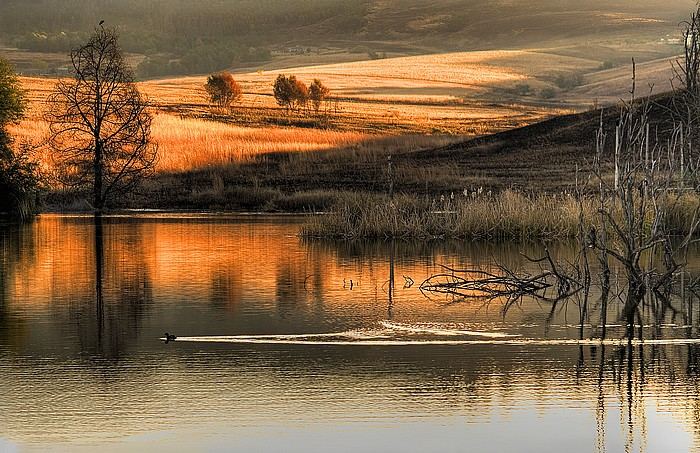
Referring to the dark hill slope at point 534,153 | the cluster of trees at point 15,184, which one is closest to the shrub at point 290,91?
the dark hill slope at point 534,153

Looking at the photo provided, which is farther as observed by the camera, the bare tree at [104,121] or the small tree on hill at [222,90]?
the small tree on hill at [222,90]

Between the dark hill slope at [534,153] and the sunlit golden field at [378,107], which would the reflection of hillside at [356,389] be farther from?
the sunlit golden field at [378,107]

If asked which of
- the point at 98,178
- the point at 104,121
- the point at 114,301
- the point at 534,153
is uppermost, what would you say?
the point at 104,121

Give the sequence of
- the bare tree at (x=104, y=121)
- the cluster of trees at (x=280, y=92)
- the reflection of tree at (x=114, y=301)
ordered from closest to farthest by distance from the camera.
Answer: the reflection of tree at (x=114, y=301) < the bare tree at (x=104, y=121) < the cluster of trees at (x=280, y=92)

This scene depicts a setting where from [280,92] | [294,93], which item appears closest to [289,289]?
[294,93]

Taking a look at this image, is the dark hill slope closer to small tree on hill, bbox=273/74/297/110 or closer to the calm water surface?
the calm water surface

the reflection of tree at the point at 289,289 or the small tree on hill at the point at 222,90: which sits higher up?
the small tree on hill at the point at 222,90

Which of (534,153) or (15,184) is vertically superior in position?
(534,153)

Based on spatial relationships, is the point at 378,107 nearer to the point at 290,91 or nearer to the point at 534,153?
the point at 290,91

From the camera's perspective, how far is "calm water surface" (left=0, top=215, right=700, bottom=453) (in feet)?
27.3

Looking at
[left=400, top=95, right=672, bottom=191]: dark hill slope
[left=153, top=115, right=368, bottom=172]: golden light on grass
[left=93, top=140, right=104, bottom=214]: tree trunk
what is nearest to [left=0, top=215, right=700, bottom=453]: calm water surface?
[left=93, top=140, right=104, bottom=214]: tree trunk

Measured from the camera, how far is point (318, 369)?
10414mm

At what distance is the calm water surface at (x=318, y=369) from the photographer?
327 inches

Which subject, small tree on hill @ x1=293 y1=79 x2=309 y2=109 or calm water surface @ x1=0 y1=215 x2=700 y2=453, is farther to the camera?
small tree on hill @ x1=293 y1=79 x2=309 y2=109
